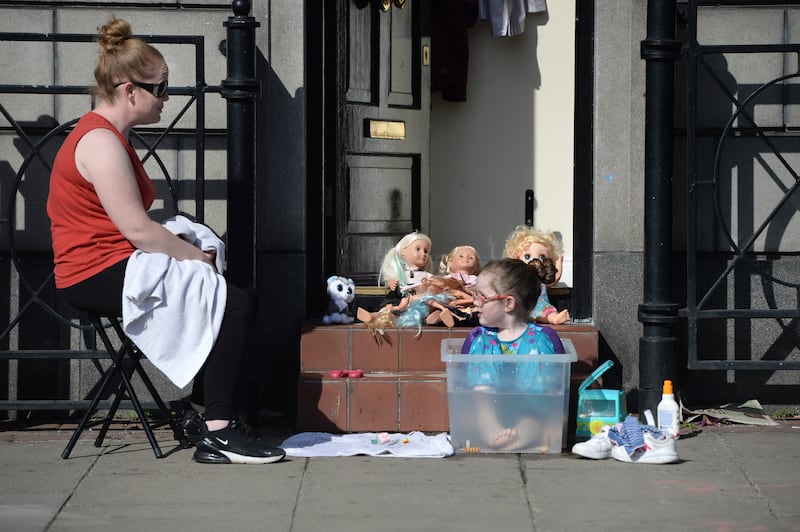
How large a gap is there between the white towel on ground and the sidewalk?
82 mm

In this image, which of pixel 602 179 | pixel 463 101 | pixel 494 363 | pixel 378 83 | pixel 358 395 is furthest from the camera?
pixel 463 101

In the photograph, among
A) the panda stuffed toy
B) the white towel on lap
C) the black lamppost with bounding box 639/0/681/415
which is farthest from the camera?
the panda stuffed toy

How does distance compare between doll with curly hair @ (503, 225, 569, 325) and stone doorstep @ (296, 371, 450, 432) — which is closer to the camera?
stone doorstep @ (296, 371, 450, 432)

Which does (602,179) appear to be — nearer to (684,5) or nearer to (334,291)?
(684,5)

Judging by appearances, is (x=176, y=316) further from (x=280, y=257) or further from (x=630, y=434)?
(x=630, y=434)

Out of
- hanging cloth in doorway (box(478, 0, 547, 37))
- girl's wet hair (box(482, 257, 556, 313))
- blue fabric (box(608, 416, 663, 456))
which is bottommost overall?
blue fabric (box(608, 416, 663, 456))

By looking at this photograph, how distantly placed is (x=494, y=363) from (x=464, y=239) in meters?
3.07

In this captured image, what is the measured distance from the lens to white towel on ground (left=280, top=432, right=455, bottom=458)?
560 centimetres

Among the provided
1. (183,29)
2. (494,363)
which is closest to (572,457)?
(494,363)

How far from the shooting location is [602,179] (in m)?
6.55

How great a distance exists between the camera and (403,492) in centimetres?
496

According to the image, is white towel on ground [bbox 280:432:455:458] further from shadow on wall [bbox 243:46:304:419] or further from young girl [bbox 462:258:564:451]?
shadow on wall [bbox 243:46:304:419]

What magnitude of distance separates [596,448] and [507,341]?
0.64 meters

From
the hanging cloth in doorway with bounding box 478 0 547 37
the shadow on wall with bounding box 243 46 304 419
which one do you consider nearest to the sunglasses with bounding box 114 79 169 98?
the shadow on wall with bounding box 243 46 304 419
